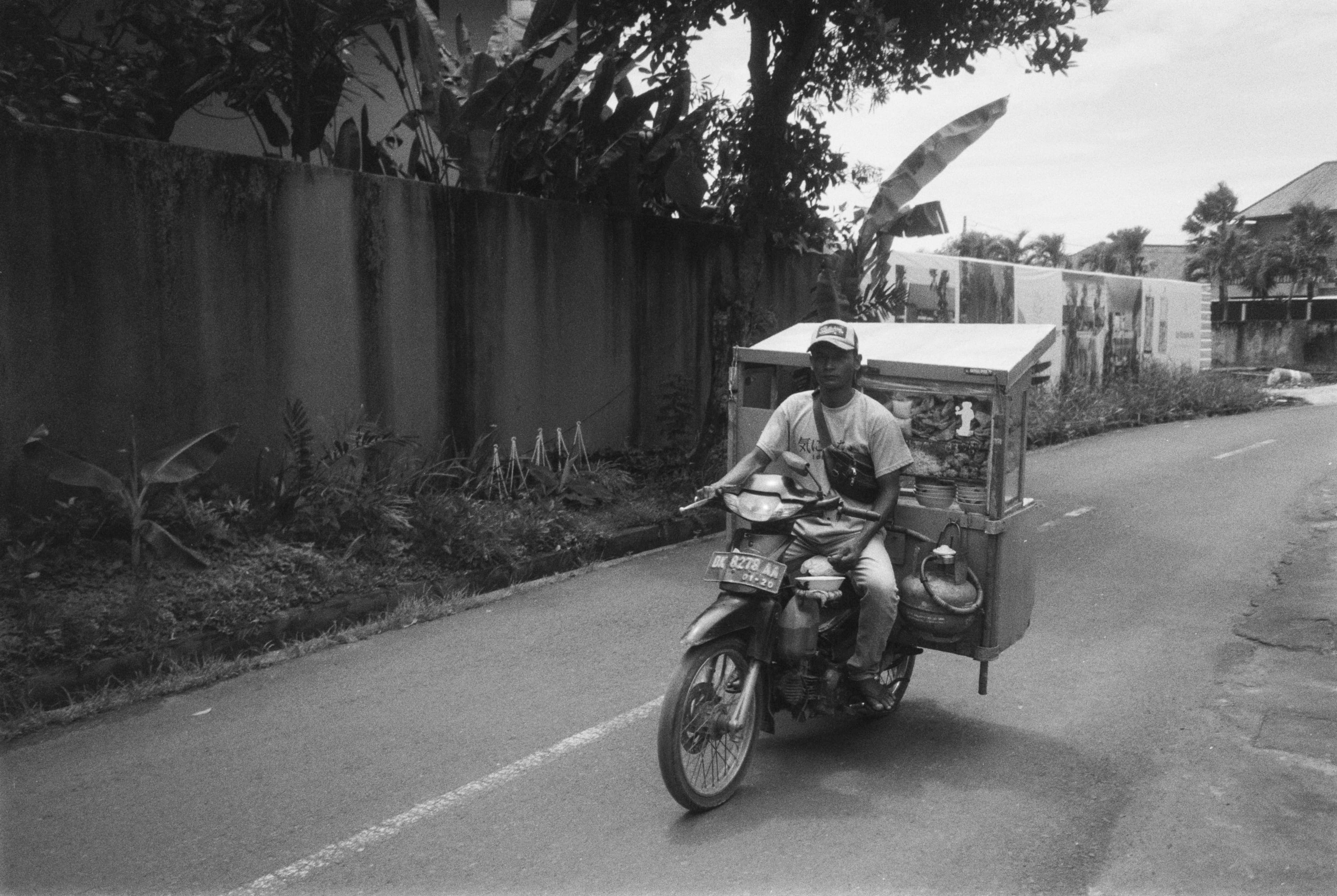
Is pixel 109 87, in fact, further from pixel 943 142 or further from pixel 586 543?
pixel 943 142

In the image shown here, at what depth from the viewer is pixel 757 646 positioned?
4.54 meters

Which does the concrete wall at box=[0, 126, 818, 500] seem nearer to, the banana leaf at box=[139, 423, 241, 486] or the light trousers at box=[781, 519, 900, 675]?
the banana leaf at box=[139, 423, 241, 486]

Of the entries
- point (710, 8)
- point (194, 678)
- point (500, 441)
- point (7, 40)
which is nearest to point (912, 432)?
point (194, 678)

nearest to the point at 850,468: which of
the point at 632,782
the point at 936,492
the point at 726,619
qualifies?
the point at 936,492

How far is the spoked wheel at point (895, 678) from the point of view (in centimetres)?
527

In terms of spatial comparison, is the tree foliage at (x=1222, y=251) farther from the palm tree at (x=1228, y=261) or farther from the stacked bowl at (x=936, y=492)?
the stacked bowl at (x=936, y=492)

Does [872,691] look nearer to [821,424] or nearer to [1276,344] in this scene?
[821,424]

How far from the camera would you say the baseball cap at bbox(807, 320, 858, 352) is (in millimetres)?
5027

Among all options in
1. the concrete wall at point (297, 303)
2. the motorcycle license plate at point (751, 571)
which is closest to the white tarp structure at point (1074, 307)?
the concrete wall at point (297, 303)

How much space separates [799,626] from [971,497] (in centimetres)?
126

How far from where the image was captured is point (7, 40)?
8531 mm

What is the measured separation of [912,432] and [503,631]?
289 cm

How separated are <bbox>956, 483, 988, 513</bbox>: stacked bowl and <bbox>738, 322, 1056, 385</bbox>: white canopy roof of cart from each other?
20.2 inches

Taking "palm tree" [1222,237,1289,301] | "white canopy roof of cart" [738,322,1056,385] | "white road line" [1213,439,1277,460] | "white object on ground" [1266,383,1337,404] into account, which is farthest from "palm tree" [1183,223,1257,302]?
"white canopy roof of cart" [738,322,1056,385]
